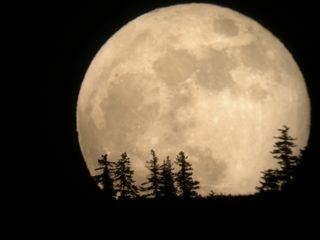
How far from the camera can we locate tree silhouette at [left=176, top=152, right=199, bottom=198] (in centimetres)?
1814

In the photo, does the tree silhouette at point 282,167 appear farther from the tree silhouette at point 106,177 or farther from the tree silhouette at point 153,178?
the tree silhouette at point 106,177

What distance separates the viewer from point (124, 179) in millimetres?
19281

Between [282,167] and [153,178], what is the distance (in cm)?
607

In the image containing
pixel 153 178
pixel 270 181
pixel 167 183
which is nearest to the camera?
pixel 167 183

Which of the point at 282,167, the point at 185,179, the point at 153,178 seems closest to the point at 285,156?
the point at 282,167

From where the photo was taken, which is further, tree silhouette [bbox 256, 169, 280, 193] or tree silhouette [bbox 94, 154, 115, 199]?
tree silhouette [bbox 94, 154, 115, 199]

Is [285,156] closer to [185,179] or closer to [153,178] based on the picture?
[185,179]

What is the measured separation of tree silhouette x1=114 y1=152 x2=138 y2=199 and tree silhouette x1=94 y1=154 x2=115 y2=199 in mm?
284

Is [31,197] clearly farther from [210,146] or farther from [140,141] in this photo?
[210,146]

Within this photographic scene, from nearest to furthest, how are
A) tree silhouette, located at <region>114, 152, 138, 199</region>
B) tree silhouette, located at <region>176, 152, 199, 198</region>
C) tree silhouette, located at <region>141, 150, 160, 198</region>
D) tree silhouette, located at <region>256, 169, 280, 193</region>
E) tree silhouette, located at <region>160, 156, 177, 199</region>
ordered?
tree silhouette, located at <region>160, 156, 177, 199</region> → tree silhouette, located at <region>256, 169, 280, 193</region> → tree silhouette, located at <region>176, 152, 199, 198</region> → tree silhouette, located at <region>141, 150, 160, 198</region> → tree silhouette, located at <region>114, 152, 138, 199</region>

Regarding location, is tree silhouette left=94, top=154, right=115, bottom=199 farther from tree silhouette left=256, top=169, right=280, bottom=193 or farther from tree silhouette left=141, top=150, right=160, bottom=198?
tree silhouette left=256, top=169, right=280, bottom=193

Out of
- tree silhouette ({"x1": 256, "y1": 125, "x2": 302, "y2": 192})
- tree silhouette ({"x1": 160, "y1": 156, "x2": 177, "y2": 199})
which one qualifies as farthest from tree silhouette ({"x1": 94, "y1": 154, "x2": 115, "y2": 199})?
tree silhouette ({"x1": 256, "y1": 125, "x2": 302, "y2": 192})

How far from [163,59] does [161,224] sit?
10.8 m

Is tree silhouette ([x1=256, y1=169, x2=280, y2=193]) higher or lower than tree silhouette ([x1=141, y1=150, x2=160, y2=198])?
above
